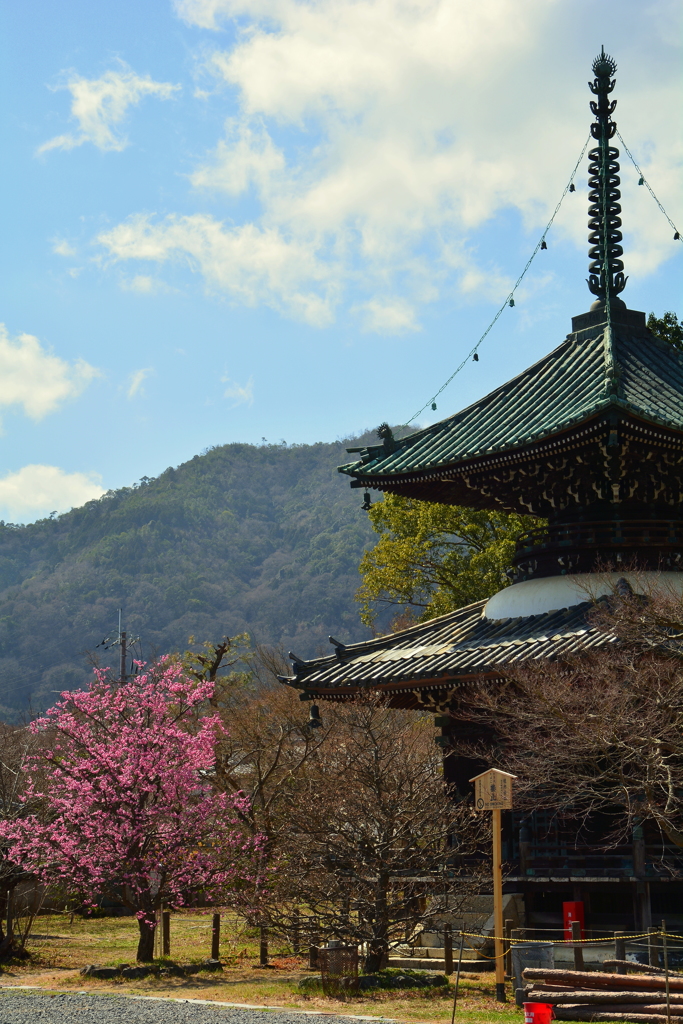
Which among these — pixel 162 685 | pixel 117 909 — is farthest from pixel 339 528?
pixel 162 685

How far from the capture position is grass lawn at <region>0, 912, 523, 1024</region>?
1242 centimetres

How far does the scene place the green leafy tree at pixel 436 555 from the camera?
30125 millimetres

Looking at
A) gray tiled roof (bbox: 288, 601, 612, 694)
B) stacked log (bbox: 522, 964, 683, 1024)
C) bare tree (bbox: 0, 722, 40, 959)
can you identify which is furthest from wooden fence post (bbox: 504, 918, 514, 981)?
bare tree (bbox: 0, 722, 40, 959)

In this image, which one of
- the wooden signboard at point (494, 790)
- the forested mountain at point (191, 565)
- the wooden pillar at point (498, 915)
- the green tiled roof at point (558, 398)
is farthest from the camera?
the forested mountain at point (191, 565)

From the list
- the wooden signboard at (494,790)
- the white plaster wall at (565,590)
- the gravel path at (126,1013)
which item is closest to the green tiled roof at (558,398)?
the white plaster wall at (565,590)

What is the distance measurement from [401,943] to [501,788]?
4046mm

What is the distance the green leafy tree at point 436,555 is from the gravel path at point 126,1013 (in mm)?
17664

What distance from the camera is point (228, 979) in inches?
639

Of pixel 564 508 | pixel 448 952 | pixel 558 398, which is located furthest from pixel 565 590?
pixel 448 952

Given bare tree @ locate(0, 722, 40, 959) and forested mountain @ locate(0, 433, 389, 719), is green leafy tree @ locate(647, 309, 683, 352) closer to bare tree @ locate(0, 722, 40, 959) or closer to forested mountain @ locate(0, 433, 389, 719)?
bare tree @ locate(0, 722, 40, 959)

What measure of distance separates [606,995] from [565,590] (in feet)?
22.8

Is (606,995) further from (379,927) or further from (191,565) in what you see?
(191,565)

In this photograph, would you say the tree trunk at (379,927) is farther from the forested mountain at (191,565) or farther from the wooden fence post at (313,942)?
the forested mountain at (191,565)

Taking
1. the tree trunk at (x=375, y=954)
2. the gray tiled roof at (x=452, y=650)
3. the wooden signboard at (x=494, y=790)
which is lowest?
the tree trunk at (x=375, y=954)
